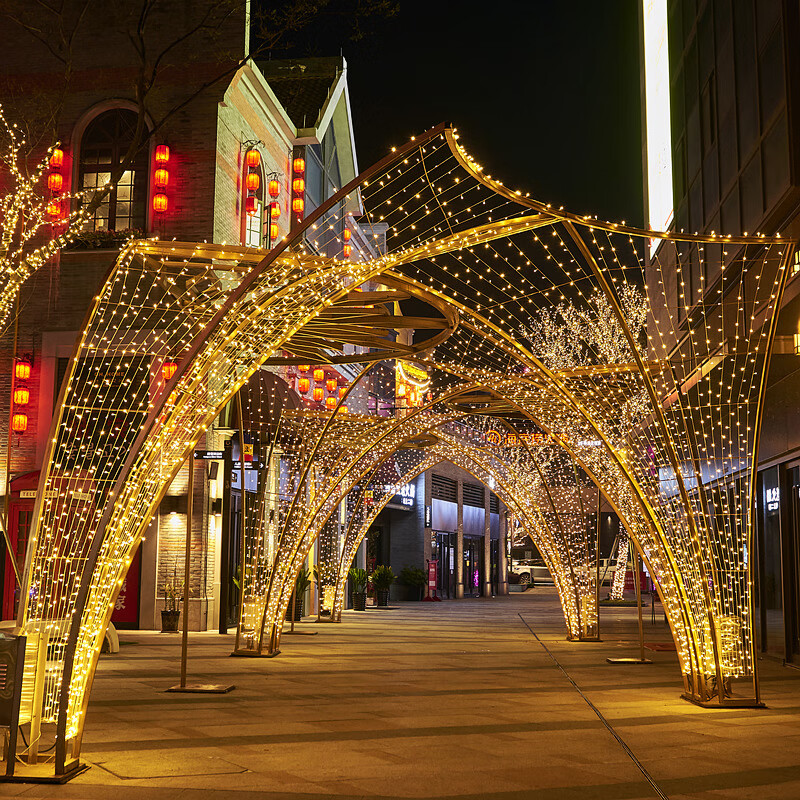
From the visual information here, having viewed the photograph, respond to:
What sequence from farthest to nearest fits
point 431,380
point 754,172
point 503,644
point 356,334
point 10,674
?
point 431,380, point 503,644, point 356,334, point 754,172, point 10,674

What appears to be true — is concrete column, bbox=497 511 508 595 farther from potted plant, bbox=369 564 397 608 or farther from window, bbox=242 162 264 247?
window, bbox=242 162 264 247

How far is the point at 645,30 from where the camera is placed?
2094 centimetres

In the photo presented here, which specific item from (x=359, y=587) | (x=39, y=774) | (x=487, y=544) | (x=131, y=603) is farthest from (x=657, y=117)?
(x=487, y=544)

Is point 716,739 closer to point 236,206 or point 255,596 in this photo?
point 255,596

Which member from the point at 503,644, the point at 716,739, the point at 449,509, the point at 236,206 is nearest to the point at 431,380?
the point at 449,509

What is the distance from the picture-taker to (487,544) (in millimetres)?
40781

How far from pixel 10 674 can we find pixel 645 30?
1910 centimetres

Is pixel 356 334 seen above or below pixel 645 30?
below

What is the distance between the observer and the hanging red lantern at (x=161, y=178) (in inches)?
725

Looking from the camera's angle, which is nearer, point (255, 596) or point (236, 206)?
point (255, 596)

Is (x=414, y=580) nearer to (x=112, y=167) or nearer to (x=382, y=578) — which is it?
(x=382, y=578)

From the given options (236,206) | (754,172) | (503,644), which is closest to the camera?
(754,172)

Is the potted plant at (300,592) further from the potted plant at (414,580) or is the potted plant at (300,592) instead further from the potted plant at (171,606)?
the potted plant at (414,580)

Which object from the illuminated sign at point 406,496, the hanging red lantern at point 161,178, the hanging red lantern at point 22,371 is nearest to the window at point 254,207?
the hanging red lantern at point 161,178
